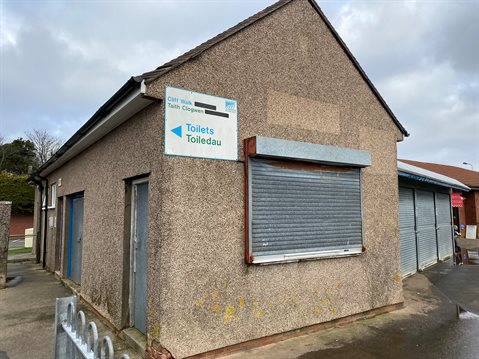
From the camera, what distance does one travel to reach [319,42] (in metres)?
5.69

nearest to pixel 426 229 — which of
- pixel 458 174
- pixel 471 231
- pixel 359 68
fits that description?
pixel 359 68

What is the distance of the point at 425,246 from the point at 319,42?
772cm

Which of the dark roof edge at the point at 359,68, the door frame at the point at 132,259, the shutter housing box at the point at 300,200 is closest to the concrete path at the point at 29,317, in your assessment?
the door frame at the point at 132,259

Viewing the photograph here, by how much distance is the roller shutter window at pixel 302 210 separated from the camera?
4602 millimetres

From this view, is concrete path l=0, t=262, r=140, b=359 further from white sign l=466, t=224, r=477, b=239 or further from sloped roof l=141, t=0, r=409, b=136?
white sign l=466, t=224, r=477, b=239

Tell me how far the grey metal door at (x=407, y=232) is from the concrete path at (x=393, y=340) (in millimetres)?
2799

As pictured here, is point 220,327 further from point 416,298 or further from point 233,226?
point 416,298

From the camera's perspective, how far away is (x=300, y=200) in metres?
5.04

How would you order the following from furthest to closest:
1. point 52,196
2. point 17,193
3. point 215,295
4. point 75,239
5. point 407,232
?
point 17,193 → point 52,196 → point 407,232 → point 75,239 → point 215,295

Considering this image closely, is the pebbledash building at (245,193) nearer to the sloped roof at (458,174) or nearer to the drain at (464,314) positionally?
the drain at (464,314)

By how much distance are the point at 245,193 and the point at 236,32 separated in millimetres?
2181

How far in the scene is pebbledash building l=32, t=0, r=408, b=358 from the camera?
400 centimetres

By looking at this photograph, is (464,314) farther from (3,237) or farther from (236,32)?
(3,237)

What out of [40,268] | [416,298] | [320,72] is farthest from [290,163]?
Result: [40,268]
